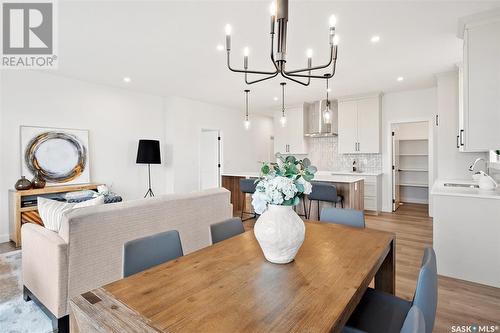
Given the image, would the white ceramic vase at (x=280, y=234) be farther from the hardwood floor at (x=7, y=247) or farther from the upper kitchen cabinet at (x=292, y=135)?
the upper kitchen cabinet at (x=292, y=135)

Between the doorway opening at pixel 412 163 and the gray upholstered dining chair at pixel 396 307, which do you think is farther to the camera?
the doorway opening at pixel 412 163

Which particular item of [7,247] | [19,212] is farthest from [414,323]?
[7,247]

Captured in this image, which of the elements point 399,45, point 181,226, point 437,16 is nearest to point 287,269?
point 181,226

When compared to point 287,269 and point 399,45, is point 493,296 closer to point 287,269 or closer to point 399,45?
point 287,269

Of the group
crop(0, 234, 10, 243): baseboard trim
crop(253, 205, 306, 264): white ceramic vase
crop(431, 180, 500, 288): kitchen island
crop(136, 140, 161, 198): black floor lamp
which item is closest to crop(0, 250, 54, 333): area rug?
crop(0, 234, 10, 243): baseboard trim

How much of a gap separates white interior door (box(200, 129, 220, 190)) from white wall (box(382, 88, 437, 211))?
159 inches

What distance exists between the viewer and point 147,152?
5367 millimetres

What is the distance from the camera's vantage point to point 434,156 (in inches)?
214

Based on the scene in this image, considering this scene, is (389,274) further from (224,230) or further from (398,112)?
(398,112)

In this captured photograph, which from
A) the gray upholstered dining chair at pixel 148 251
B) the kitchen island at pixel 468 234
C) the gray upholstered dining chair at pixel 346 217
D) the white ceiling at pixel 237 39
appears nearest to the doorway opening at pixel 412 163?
the white ceiling at pixel 237 39

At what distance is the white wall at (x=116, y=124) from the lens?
4039mm

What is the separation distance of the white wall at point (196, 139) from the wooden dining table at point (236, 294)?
4.77 metres

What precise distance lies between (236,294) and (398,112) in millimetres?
6070

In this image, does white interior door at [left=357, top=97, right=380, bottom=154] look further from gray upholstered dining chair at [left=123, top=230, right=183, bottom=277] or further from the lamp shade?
gray upholstered dining chair at [left=123, top=230, right=183, bottom=277]
